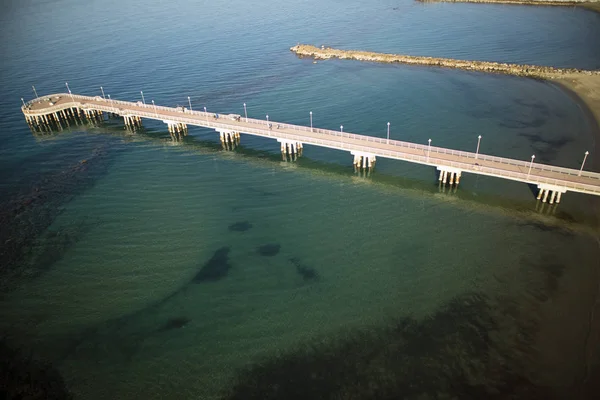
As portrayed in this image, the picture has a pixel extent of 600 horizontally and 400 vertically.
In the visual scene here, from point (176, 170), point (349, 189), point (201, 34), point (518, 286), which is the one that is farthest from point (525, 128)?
point (201, 34)

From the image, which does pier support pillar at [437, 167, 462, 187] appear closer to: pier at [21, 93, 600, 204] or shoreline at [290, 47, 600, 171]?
pier at [21, 93, 600, 204]

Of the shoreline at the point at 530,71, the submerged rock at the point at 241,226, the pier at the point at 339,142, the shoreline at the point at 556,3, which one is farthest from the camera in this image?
the shoreline at the point at 556,3

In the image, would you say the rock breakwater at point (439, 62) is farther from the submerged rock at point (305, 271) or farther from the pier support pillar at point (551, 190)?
the submerged rock at point (305, 271)

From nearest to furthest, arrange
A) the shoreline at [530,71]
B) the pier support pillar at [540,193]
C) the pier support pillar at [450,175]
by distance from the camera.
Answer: the pier support pillar at [540,193]
the pier support pillar at [450,175]
the shoreline at [530,71]

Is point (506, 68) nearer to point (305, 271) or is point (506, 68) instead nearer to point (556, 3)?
point (305, 271)

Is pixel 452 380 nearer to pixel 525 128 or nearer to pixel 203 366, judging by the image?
pixel 203 366

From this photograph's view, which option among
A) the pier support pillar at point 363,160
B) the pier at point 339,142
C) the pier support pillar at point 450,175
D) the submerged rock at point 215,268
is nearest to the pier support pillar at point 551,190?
the pier at point 339,142
